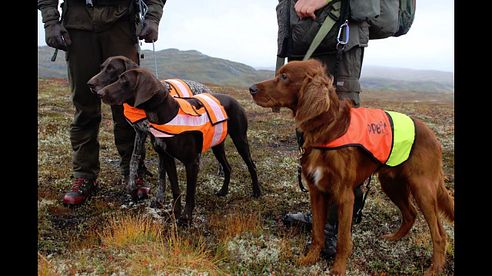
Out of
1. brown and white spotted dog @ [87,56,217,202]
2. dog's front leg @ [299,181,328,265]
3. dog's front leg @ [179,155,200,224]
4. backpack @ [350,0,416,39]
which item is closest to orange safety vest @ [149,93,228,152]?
dog's front leg @ [179,155,200,224]

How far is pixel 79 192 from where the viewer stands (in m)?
5.98

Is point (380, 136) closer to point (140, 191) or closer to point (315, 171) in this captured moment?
point (315, 171)

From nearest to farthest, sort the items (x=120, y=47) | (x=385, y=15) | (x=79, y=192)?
(x=385, y=15)
(x=120, y=47)
(x=79, y=192)

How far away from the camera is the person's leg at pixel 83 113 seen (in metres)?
5.63

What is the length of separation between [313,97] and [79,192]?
4.10 metres

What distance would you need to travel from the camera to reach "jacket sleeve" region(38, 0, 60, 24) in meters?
5.27

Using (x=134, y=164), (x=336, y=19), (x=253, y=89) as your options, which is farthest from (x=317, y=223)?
(x=134, y=164)

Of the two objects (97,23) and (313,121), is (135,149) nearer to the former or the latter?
(97,23)

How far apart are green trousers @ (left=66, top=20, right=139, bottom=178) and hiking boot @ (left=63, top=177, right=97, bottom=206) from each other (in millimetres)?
97

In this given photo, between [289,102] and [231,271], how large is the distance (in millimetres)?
1931

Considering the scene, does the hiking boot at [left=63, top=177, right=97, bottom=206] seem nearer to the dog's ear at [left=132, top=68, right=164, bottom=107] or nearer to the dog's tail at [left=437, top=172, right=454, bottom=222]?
the dog's ear at [left=132, top=68, right=164, bottom=107]

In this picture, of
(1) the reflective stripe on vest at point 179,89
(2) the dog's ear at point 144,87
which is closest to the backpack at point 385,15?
(2) the dog's ear at point 144,87

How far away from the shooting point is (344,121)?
3.93 metres
